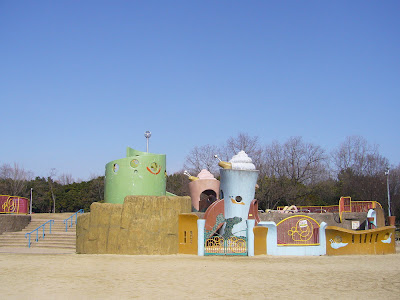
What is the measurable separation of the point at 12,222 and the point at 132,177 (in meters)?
7.91

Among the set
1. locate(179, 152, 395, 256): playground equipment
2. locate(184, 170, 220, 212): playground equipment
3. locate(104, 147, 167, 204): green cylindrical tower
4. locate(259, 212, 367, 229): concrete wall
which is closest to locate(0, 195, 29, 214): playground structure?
locate(104, 147, 167, 204): green cylindrical tower

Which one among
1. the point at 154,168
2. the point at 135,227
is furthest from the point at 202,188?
the point at 135,227

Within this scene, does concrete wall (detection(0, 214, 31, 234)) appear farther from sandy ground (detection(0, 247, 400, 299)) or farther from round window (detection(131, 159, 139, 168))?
round window (detection(131, 159, 139, 168))

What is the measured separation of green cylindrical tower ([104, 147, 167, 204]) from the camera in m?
17.5

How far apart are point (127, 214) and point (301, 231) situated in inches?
263

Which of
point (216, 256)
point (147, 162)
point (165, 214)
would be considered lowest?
point (216, 256)

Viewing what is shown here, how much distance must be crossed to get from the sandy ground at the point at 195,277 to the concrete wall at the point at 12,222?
6.75m

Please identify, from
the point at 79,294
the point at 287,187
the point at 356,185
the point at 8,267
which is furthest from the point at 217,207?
the point at 356,185

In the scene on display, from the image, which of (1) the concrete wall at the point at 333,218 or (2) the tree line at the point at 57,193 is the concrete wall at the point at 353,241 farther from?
(2) the tree line at the point at 57,193

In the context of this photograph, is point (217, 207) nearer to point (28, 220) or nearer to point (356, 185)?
point (28, 220)

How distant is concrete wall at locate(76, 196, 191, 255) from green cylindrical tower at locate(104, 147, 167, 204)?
1.64m

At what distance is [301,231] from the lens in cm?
1634

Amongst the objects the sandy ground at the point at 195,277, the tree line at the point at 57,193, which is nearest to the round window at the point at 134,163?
the sandy ground at the point at 195,277

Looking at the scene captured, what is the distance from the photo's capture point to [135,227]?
51.3ft
